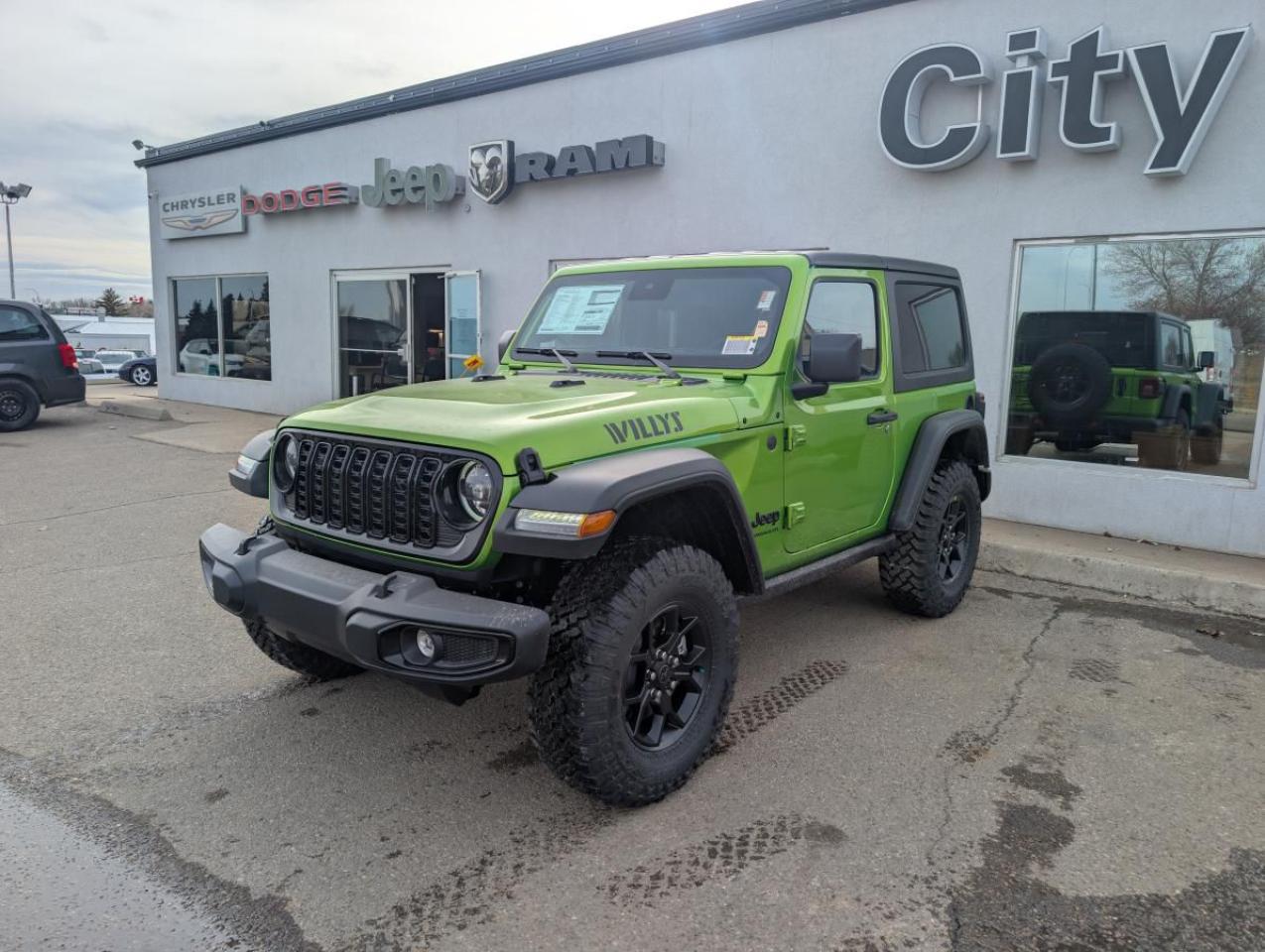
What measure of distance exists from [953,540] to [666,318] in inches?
94.0

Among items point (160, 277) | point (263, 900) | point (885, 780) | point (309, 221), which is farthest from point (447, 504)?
point (160, 277)

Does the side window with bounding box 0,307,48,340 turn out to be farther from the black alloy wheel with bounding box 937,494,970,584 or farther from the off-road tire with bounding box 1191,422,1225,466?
the off-road tire with bounding box 1191,422,1225,466

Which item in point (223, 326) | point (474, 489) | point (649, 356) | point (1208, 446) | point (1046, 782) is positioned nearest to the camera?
point (474, 489)

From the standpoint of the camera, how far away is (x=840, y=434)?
4195 millimetres

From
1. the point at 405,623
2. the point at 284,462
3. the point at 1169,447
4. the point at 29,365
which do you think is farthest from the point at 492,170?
the point at 405,623

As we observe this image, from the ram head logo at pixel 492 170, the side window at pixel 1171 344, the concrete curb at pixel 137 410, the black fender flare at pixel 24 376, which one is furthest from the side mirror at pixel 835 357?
the concrete curb at pixel 137 410

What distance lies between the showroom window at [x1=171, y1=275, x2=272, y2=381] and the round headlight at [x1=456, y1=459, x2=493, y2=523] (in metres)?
12.3

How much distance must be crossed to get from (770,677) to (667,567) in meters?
1.58

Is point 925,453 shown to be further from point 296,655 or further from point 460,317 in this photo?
point 460,317

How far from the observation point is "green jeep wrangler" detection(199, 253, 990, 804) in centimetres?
285

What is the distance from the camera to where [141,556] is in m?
6.29

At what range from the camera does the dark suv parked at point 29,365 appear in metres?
12.4

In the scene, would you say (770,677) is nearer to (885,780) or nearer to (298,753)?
(885,780)

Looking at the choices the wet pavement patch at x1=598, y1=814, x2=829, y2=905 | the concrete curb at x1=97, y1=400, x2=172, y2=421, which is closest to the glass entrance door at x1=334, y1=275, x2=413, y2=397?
the concrete curb at x1=97, y1=400, x2=172, y2=421
